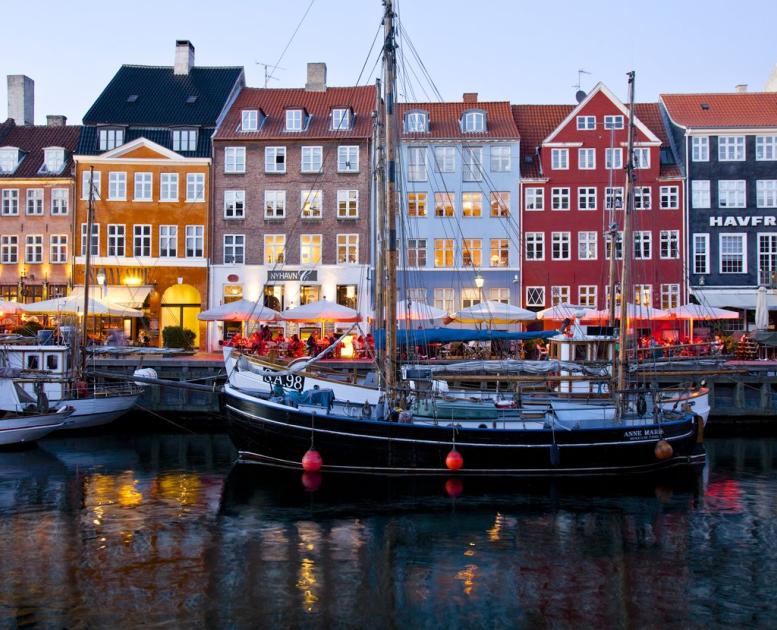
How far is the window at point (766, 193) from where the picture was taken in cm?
4388

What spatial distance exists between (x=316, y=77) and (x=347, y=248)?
11080 millimetres

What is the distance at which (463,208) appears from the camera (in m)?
44.7

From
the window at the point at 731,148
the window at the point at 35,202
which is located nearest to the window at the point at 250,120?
the window at the point at 35,202

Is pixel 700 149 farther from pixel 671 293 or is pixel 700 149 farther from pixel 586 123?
pixel 671 293

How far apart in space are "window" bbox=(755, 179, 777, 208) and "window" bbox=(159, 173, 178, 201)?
2954 cm

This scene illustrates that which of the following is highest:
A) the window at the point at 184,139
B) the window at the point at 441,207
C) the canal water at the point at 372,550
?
the window at the point at 184,139

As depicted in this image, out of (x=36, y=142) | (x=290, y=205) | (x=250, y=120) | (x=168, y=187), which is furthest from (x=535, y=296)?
(x=36, y=142)

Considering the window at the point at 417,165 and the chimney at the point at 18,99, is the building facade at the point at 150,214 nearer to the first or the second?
the chimney at the point at 18,99

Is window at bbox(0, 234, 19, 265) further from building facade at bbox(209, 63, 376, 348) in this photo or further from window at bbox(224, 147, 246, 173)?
window at bbox(224, 147, 246, 173)

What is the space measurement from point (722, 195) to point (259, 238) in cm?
2361

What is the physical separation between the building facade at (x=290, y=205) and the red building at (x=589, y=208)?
8792 millimetres

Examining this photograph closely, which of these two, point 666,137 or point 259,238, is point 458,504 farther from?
point 666,137

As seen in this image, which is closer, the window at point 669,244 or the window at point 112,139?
the window at point 669,244

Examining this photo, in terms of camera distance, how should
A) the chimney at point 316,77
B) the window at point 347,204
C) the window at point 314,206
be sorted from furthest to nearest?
the chimney at point 316,77
the window at point 314,206
the window at point 347,204
